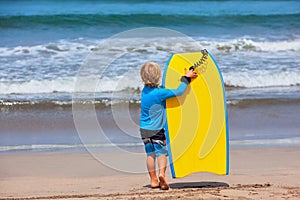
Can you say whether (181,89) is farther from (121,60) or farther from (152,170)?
(121,60)

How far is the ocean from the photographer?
7.87 meters

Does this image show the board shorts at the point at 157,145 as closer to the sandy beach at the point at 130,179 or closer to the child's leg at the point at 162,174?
the child's leg at the point at 162,174

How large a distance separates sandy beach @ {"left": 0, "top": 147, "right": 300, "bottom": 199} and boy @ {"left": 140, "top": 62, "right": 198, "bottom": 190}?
0.71 feet

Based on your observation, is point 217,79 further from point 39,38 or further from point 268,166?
point 39,38

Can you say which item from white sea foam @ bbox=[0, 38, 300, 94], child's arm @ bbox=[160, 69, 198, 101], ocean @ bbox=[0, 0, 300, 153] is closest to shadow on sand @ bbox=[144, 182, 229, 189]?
child's arm @ bbox=[160, 69, 198, 101]

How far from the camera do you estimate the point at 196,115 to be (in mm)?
5098

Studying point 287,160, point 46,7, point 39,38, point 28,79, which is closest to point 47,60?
point 28,79

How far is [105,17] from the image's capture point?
61.7 feet

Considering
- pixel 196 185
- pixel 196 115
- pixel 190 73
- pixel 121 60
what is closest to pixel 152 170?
pixel 196 185

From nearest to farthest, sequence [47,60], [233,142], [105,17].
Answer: [233,142], [47,60], [105,17]

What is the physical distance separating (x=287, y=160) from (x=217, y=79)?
162 cm

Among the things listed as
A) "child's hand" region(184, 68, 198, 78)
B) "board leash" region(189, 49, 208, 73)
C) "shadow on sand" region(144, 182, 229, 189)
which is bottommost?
"shadow on sand" region(144, 182, 229, 189)

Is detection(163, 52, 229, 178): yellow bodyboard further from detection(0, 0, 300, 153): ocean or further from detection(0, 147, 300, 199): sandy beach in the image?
detection(0, 0, 300, 153): ocean

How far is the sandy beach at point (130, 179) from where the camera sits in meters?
4.91
